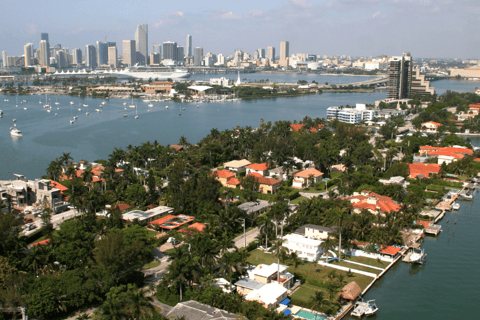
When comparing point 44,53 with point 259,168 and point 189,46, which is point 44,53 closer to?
point 189,46

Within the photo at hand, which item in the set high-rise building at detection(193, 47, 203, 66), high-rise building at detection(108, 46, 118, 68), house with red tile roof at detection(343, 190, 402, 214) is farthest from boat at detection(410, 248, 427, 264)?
high-rise building at detection(193, 47, 203, 66)

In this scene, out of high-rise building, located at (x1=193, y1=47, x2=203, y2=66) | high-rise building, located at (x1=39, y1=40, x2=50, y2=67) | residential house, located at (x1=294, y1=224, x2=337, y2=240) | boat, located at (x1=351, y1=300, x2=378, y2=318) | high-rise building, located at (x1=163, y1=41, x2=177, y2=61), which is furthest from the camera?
high-rise building, located at (x1=193, y1=47, x2=203, y2=66)

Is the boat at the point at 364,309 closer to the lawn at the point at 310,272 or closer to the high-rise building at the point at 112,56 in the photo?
the lawn at the point at 310,272

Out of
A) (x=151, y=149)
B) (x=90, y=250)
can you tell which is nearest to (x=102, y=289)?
(x=90, y=250)

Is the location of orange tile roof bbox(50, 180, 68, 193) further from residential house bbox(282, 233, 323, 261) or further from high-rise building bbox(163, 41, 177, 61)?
high-rise building bbox(163, 41, 177, 61)

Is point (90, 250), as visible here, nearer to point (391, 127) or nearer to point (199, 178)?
point (199, 178)

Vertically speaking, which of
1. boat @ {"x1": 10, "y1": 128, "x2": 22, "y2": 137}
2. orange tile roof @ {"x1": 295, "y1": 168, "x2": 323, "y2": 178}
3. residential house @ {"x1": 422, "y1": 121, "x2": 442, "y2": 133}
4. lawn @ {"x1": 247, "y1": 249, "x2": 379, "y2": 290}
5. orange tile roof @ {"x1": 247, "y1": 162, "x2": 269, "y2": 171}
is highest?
residential house @ {"x1": 422, "y1": 121, "x2": 442, "y2": 133}
